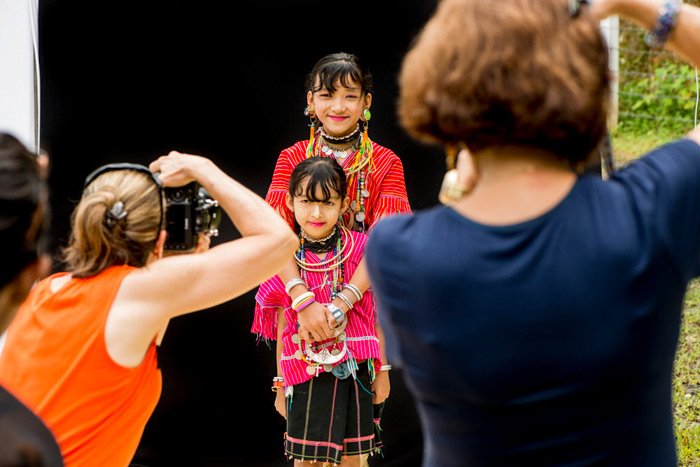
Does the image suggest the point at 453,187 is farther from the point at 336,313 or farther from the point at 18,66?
the point at 18,66

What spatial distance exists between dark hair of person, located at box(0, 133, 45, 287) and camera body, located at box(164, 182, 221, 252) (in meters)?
0.87

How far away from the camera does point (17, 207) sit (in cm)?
129

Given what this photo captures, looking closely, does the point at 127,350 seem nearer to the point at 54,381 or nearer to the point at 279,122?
the point at 54,381

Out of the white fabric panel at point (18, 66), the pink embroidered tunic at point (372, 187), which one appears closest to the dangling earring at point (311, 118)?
the pink embroidered tunic at point (372, 187)

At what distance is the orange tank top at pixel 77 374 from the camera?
1.89 metres

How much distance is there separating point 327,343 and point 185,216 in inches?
46.5

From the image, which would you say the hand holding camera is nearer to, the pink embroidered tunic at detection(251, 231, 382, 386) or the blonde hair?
the blonde hair

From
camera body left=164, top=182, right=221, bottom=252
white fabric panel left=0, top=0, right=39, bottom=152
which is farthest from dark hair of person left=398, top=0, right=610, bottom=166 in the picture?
white fabric panel left=0, top=0, right=39, bottom=152

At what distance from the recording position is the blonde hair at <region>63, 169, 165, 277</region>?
2.05 meters

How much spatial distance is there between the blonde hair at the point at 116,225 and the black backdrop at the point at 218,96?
5.50ft

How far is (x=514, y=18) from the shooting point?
4.08 ft

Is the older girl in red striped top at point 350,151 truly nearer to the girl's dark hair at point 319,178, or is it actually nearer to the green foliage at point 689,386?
the girl's dark hair at point 319,178

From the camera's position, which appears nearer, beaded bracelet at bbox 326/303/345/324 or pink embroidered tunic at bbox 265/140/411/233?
beaded bracelet at bbox 326/303/345/324

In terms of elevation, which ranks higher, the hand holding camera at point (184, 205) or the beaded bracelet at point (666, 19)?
the beaded bracelet at point (666, 19)
